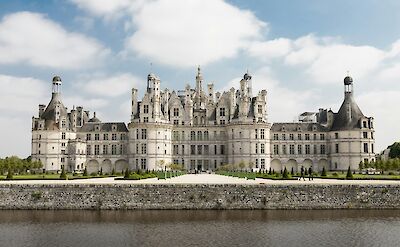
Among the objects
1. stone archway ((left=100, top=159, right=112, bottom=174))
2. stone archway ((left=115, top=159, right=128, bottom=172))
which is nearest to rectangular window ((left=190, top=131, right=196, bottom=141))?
stone archway ((left=115, top=159, right=128, bottom=172))

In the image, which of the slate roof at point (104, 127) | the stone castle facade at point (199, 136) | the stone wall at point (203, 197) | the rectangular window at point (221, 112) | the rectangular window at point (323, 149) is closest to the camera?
the stone wall at point (203, 197)

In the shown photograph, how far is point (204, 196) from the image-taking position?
3850cm

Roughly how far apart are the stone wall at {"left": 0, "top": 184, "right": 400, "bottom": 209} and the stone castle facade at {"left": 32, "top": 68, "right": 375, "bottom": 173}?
32.9 metres

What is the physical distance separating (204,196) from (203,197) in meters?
0.12

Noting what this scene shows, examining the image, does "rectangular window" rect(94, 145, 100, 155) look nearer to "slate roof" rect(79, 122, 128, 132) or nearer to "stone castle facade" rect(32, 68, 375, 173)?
"stone castle facade" rect(32, 68, 375, 173)

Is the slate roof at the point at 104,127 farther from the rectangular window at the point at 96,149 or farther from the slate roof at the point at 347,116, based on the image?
the slate roof at the point at 347,116

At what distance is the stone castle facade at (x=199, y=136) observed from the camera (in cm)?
A: 7481

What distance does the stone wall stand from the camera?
38.2 meters

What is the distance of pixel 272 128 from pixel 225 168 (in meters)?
14.8

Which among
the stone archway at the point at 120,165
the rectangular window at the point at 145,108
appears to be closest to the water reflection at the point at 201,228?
the rectangular window at the point at 145,108

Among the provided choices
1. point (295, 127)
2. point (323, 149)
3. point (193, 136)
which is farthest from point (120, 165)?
point (323, 149)

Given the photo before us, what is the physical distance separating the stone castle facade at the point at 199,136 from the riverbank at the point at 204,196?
108ft

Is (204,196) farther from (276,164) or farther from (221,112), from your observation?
(276,164)

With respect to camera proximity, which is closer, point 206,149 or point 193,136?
point 206,149
